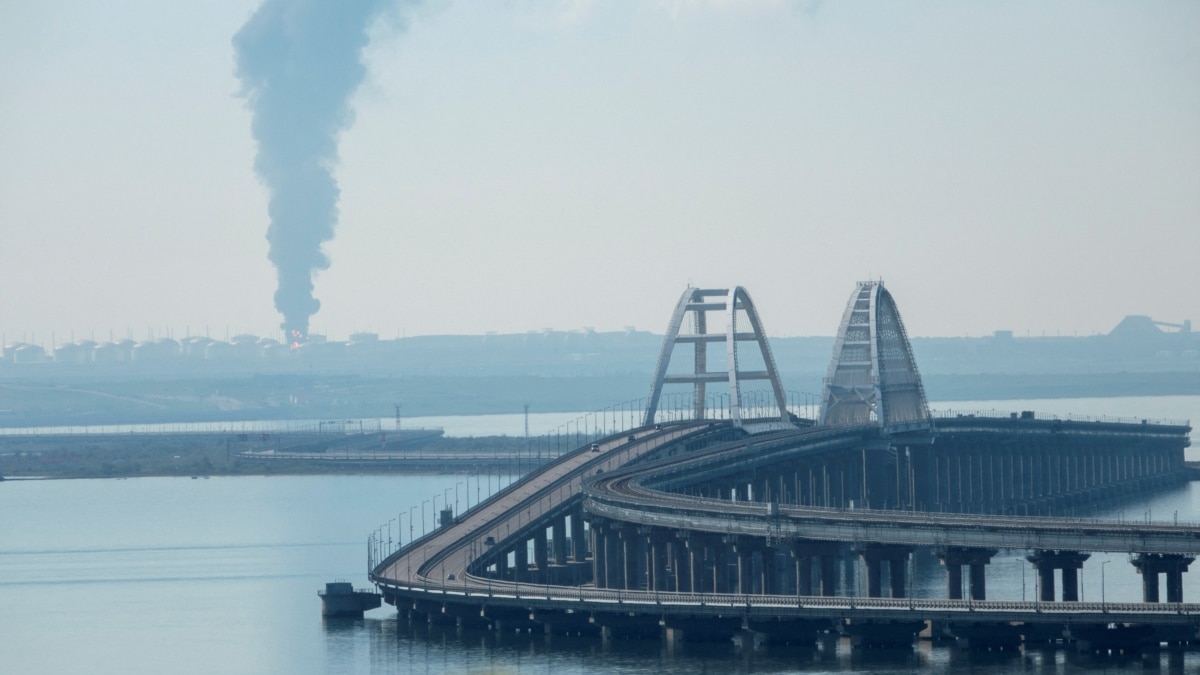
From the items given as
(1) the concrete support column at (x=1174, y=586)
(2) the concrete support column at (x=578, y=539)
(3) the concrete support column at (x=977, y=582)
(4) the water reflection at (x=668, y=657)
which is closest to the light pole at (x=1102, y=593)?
(4) the water reflection at (x=668, y=657)

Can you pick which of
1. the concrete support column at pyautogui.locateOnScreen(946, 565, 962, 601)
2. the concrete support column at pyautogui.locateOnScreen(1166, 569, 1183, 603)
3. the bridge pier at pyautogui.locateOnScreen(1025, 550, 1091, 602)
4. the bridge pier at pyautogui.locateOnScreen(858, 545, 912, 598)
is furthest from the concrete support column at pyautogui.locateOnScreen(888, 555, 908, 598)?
the concrete support column at pyautogui.locateOnScreen(1166, 569, 1183, 603)

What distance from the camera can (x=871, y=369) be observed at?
174 metres

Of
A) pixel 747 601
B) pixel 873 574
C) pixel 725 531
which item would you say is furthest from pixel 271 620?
pixel 873 574

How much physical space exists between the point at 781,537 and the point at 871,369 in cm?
7787

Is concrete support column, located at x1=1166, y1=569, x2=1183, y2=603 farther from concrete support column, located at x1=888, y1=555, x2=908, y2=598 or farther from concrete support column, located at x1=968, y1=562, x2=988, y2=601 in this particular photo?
concrete support column, located at x1=888, y1=555, x2=908, y2=598

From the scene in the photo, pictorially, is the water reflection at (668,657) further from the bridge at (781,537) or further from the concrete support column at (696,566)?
the concrete support column at (696,566)

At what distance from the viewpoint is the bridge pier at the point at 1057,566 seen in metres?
89.8

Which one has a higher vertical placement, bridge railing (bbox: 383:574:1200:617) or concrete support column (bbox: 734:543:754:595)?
concrete support column (bbox: 734:543:754:595)

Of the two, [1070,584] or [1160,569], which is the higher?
[1160,569]

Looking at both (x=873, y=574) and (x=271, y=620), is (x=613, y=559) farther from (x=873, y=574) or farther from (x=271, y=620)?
(x=873, y=574)

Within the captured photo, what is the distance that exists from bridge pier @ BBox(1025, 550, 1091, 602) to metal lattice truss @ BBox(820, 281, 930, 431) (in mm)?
79610

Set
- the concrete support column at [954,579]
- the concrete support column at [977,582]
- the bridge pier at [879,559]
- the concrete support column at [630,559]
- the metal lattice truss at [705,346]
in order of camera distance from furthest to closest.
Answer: the metal lattice truss at [705,346] → the concrete support column at [630,559] → the bridge pier at [879,559] → the concrete support column at [954,579] → the concrete support column at [977,582]

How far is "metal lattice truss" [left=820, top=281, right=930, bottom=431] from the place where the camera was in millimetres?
173500

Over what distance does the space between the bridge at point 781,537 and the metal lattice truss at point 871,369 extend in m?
0.19
